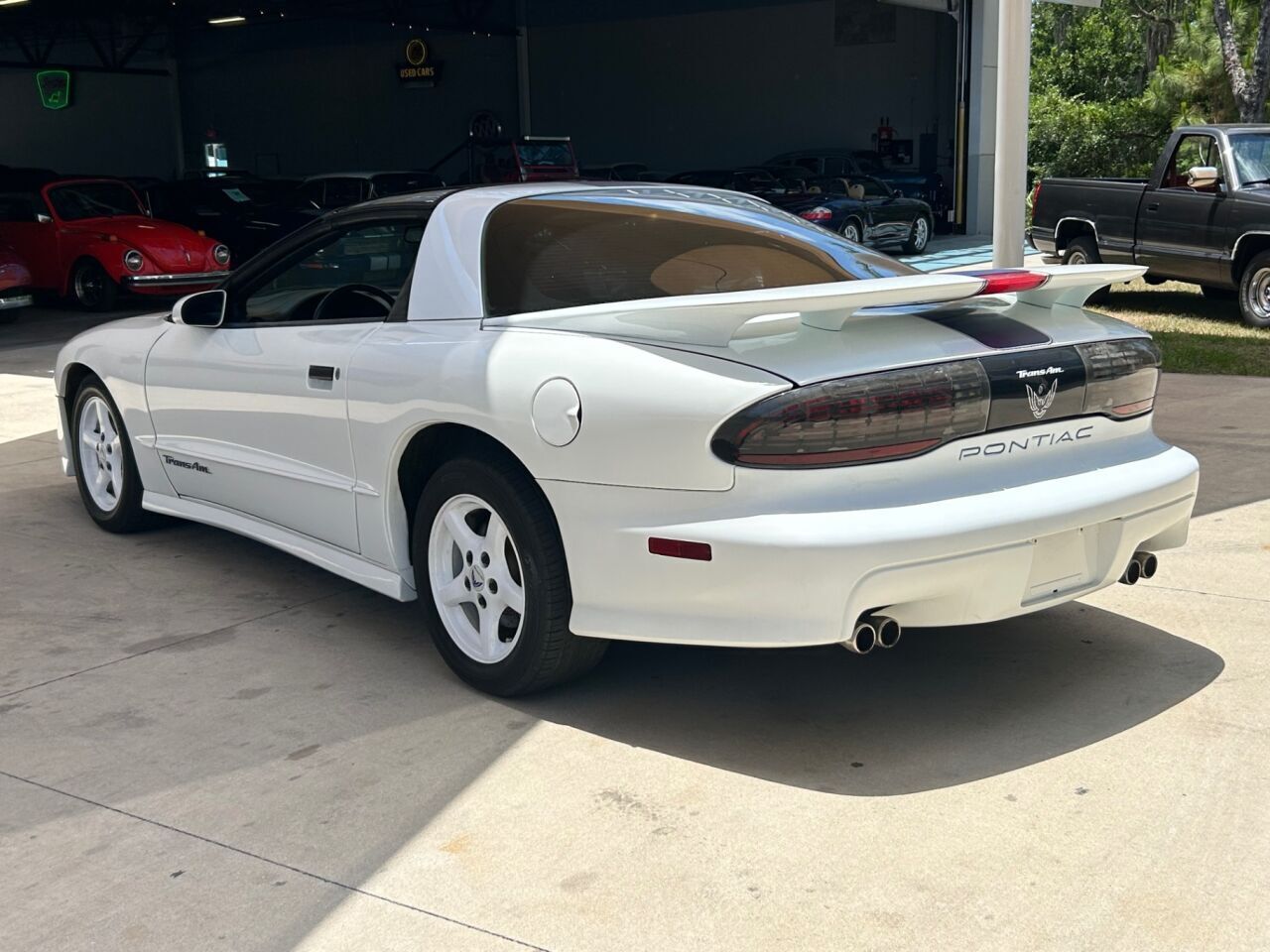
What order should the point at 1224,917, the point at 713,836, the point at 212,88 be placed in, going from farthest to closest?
the point at 212,88 → the point at 713,836 → the point at 1224,917

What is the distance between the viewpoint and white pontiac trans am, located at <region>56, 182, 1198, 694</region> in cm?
336

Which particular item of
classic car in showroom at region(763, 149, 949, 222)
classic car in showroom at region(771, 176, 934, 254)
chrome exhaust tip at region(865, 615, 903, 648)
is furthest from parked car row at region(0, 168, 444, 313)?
chrome exhaust tip at region(865, 615, 903, 648)

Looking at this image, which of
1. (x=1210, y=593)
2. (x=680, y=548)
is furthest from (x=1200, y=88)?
(x=680, y=548)

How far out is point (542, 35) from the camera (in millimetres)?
34656

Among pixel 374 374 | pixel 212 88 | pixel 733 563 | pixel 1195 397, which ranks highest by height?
pixel 212 88

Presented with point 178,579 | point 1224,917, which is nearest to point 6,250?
point 178,579

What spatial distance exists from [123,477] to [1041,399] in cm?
391

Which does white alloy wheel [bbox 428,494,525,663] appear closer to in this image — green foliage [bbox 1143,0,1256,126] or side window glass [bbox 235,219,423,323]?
side window glass [bbox 235,219,423,323]

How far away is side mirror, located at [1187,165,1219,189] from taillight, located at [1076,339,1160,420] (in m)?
8.87

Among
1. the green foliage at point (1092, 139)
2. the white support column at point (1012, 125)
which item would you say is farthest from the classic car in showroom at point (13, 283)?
the green foliage at point (1092, 139)

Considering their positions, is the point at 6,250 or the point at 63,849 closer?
the point at 63,849

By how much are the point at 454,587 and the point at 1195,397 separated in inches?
250

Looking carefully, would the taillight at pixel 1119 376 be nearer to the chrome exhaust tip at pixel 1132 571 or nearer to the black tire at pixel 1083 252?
the chrome exhaust tip at pixel 1132 571

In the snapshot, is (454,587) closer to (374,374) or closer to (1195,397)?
(374,374)
